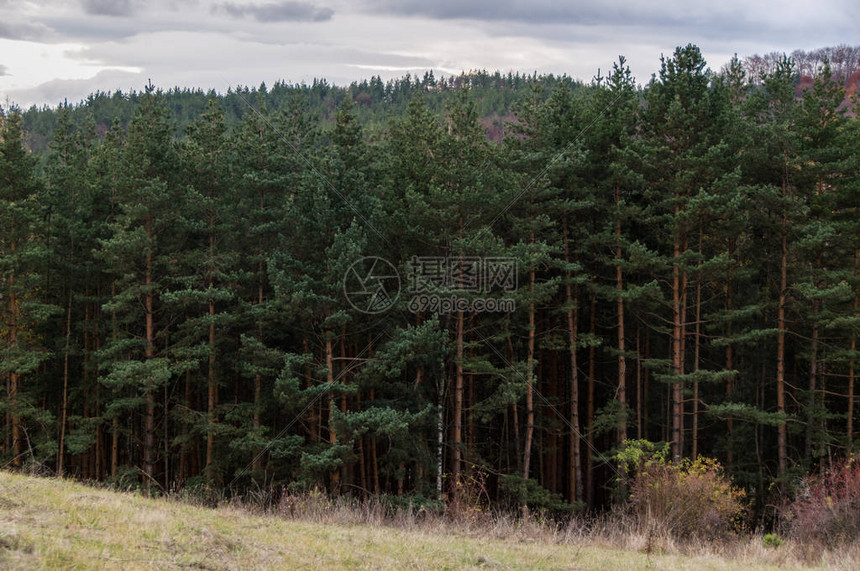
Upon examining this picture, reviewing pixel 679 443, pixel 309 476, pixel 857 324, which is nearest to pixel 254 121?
pixel 309 476

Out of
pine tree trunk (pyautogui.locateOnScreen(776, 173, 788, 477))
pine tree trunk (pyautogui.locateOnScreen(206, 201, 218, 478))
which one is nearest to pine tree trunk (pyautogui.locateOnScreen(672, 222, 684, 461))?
pine tree trunk (pyautogui.locateOnScreen(776, 173, 788, 477))

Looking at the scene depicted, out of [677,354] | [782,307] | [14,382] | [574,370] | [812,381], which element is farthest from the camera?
[574,370]

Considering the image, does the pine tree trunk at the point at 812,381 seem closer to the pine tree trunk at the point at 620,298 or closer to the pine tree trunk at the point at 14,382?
the pine tree trunk at the point at 620,298

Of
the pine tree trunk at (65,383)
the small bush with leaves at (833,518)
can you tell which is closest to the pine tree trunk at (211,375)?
the pine tree trunk at (65,383)

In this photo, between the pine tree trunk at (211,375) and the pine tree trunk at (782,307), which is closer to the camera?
the pine tree trunk at (782,307)

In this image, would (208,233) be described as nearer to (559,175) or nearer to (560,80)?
(559,175)

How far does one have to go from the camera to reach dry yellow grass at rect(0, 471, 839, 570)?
688cm

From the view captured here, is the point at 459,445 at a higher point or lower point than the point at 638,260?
lower

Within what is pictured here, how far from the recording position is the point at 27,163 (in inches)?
1010

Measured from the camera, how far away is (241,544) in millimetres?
8508

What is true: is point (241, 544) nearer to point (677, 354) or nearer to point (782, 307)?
point (677, 354)

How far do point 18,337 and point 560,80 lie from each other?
25.3 metres

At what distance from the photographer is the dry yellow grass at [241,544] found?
6.88 metres

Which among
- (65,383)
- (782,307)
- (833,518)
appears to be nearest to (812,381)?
(782,307)
